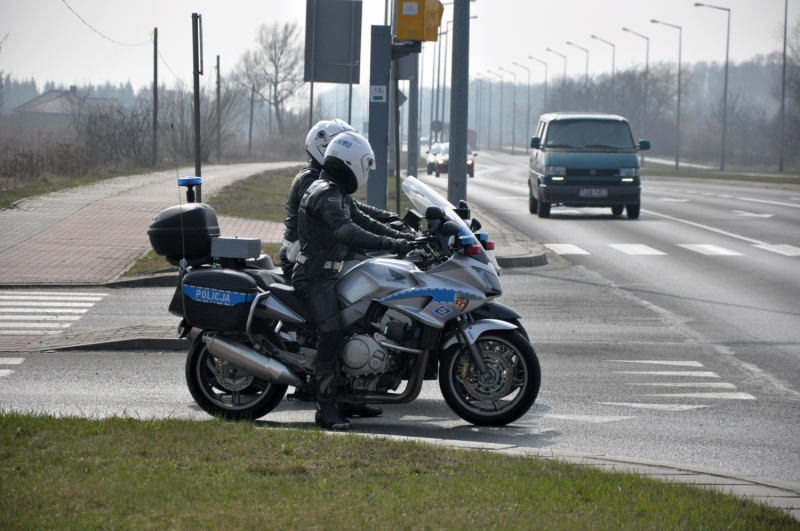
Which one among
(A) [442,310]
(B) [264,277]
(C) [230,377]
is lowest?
(C) [230,377]

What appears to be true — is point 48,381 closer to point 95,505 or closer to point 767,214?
point 95,505

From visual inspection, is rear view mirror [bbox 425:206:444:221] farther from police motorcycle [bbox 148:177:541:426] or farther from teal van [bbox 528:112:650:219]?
teal van [bbox 528:112:650:219]

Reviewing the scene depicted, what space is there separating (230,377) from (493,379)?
166cm

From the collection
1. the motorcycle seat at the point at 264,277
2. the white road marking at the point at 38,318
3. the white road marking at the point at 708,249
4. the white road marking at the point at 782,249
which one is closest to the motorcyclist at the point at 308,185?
the motorcycle seat at the point at 264,277

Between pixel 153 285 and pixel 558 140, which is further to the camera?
pixel 558 140

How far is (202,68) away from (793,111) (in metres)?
68.4

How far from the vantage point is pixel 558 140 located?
A: 24.8m

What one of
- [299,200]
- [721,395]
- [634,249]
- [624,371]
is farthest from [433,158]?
[299,200]

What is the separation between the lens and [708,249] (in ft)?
61.1

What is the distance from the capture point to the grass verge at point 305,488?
4152 millimetres

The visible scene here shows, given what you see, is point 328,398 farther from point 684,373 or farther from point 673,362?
point 673,362

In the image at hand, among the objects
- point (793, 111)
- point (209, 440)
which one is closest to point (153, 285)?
point (209, 440)

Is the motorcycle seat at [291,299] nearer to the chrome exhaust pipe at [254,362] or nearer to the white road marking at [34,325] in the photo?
the chrome exhaust pipe at [254,362]

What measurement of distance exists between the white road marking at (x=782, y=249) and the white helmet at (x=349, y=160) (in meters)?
13.0
